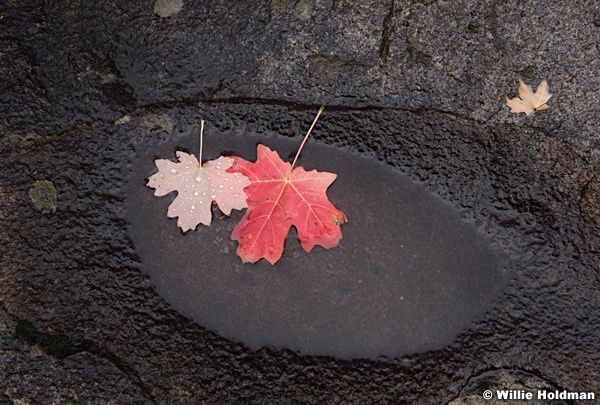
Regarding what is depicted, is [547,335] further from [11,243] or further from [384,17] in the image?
[11,243]

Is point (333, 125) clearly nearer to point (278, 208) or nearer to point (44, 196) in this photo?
point (278, 208)

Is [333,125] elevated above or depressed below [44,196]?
above

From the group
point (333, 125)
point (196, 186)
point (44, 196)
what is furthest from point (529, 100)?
point (44, 196)

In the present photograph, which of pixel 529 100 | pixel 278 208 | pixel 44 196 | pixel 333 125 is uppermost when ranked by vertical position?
pixel 529 100

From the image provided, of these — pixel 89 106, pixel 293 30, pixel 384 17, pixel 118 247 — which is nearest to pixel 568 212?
pixel 384 17

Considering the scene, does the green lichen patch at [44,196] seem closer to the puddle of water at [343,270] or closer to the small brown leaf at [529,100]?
the puddle of water at [343,270]

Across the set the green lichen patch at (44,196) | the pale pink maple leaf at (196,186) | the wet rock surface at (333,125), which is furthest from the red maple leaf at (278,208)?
the green lichen patch at (44,196)

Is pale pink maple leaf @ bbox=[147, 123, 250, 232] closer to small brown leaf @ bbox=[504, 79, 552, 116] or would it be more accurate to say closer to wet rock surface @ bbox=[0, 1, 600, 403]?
wet rock surface @ bbox=[0, 1, 600, 403]
